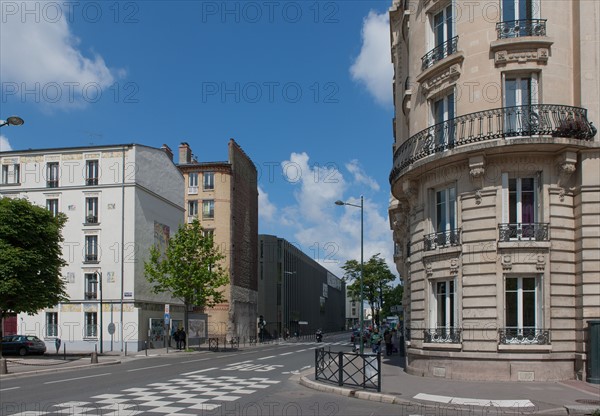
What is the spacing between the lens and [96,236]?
42.8 metres

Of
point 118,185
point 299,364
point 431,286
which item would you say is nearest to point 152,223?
point 118,185

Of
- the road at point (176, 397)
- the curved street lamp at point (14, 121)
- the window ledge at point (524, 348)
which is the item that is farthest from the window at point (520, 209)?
the curved street lamp at point (14, 121)

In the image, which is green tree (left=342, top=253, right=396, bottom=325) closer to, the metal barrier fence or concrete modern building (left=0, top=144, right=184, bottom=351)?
concrete modern building (left=0, top=144, right=184, bottom=351)

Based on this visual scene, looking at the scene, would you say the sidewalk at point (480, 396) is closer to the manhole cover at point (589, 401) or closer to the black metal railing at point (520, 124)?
the manhole cover at point (589, 401)

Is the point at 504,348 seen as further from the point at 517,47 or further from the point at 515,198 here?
the point at 517,47

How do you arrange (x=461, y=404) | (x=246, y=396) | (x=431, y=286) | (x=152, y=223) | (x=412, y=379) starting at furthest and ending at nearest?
(x=152, y=223), (x=431, y=286), (x=412, y=379), (x=246, y=396), (x=461, y=404)

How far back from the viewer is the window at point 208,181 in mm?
59688

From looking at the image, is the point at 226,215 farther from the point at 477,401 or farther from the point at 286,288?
the point at 477,401

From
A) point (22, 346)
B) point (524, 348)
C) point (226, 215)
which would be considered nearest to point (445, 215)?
point (524, 348)

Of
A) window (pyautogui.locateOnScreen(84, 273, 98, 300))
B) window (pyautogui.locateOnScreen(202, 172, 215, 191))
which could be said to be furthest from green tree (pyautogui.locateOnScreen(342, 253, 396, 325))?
window (pyautogui.locateOnScreen(84, 273, 98, 300))

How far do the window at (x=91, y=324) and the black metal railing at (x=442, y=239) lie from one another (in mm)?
28786

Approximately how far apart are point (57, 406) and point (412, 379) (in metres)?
9.90

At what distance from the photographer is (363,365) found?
51.0 ft

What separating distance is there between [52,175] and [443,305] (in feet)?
109
